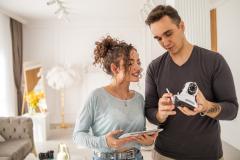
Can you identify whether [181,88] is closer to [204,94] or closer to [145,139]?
[204,94]

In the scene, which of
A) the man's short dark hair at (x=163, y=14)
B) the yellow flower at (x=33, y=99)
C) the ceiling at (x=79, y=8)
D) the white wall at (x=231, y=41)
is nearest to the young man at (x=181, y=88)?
the man's short dark hair at (x=163, y=14)

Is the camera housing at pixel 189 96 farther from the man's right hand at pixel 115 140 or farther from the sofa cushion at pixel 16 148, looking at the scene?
the sofa cushion at pixel 16 148

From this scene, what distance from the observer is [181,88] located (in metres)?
1.38

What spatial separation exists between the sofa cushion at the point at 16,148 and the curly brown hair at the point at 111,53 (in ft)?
7.94

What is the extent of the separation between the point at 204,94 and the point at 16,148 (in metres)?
2.99

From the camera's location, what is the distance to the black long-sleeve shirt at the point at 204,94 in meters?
1.31

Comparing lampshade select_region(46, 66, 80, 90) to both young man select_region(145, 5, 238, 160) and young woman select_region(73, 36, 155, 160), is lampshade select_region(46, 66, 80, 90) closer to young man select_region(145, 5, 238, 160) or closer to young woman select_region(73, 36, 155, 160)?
young woman select_region(73, 36, 155, 160)

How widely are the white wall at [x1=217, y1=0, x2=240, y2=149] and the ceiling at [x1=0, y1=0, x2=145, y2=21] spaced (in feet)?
4.57

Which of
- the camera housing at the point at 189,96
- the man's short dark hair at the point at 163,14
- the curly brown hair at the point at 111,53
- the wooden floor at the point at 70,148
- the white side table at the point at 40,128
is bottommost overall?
the wooden floor at the point at 70,148

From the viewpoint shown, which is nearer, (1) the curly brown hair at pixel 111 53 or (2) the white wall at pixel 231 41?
(1) the curly brown hair at pixel 111 53

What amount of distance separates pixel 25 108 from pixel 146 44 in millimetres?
3258

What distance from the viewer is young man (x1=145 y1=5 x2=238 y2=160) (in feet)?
4.29

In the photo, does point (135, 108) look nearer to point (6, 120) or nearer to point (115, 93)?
point (115, 93)

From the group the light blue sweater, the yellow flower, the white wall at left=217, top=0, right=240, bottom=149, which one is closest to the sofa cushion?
the yellow flower
